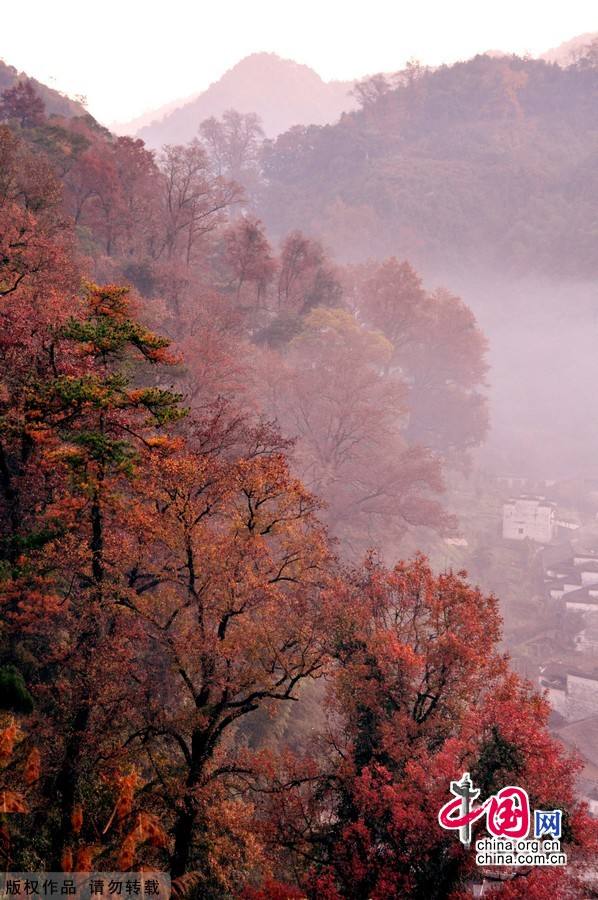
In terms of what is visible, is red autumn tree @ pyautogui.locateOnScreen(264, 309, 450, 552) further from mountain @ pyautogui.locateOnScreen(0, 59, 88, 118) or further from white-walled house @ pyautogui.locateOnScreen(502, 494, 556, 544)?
mountain @ pyautogui.locateOnScreen(0, 59, 88, 118)

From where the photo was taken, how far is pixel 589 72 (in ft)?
368

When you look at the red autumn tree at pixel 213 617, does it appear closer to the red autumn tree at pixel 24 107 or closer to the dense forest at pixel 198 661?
the dense forest at pixel 198 661

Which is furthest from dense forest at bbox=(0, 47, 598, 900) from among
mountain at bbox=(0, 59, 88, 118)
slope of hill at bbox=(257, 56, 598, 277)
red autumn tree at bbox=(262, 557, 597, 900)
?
slope of hill at bbox=(257, 56, 598, 277)

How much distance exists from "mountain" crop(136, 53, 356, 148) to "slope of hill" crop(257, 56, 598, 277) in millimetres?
71570

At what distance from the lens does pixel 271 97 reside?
17862cm

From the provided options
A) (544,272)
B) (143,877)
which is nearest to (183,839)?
(143,877)

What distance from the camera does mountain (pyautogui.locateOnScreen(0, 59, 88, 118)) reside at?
64.7 m

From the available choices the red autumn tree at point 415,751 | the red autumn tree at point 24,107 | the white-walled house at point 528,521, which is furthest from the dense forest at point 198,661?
the white-walled house at point 528,521

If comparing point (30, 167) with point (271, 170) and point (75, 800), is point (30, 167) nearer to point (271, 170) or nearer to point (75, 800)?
point (75, 800)

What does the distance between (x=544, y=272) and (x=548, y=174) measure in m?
16.0

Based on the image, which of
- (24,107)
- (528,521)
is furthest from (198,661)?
(528,521)

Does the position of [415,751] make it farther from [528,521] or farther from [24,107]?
→ [24,107]

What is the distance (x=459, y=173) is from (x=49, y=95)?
199 ft

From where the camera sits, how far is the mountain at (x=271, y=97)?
545 ft
